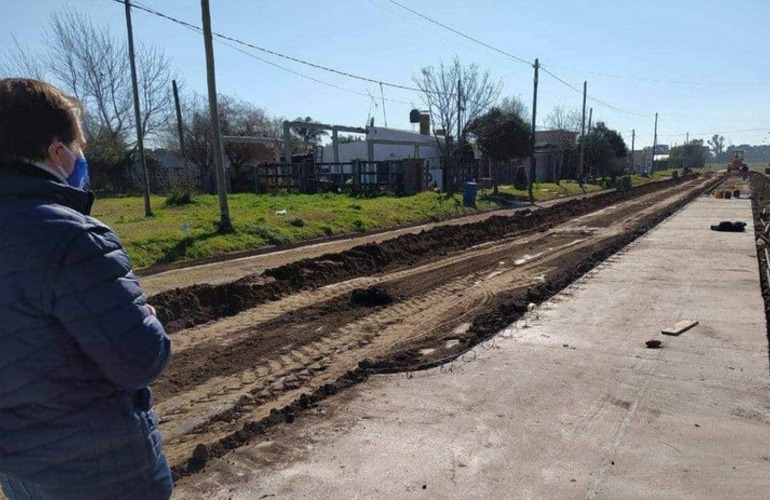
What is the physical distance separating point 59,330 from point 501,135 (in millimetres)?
33246

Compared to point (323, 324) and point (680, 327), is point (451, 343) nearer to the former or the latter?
point (323, 324)

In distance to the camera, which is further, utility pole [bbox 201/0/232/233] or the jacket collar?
utility pole [bbox 201/0/232/233]

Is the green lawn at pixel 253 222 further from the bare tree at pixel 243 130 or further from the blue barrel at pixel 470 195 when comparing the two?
the bare tree at pixel 243 130

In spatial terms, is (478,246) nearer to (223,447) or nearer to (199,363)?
(199,363)

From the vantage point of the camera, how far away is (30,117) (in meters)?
1.54

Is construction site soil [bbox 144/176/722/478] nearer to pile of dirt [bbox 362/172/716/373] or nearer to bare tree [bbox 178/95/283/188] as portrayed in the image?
pile of dirt [bbox 362/172/716/373]

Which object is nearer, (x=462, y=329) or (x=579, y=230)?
(x=462, y=329)

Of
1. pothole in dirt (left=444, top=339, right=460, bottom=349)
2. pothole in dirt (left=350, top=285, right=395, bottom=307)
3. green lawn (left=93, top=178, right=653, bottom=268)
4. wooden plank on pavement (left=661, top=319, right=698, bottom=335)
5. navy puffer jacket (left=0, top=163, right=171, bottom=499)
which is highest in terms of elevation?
navy puffer jacket (left=0, top=163, right=171, bottom=499)

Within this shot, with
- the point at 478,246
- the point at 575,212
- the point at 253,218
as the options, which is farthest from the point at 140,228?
the point at 575,212

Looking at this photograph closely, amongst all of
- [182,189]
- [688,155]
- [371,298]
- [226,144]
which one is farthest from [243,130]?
[688,155]

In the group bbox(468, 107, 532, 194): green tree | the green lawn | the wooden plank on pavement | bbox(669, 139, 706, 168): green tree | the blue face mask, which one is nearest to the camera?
the blue face mask

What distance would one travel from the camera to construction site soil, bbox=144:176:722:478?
4.46m

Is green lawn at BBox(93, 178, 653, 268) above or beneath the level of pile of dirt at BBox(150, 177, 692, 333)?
above

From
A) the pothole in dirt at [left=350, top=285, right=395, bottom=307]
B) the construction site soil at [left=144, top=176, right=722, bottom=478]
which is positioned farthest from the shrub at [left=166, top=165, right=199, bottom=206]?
the pothole in dirt at [left=350, top=285, right=395, bottom=307]
